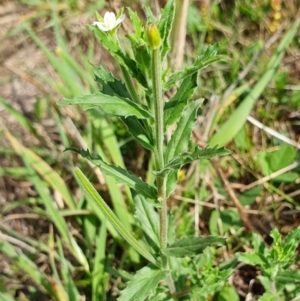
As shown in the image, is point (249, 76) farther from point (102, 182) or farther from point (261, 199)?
point (102, 182)

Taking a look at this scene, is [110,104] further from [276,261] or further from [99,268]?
[99,268]

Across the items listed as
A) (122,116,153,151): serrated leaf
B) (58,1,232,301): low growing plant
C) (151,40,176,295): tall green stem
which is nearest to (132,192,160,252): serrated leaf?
(58,1,232,301): low growing plant

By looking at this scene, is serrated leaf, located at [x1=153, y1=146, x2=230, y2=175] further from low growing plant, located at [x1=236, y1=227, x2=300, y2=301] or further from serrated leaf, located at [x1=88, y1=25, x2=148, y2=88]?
Result: low growing plant, located at [x1=236, y1=227, x2=300, y2=301]

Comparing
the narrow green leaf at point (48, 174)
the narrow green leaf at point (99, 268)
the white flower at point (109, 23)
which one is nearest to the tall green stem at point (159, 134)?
the white flower at point (109, 23)

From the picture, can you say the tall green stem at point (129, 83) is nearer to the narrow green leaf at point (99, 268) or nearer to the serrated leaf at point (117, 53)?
the serrated leaf at point (117, 53)

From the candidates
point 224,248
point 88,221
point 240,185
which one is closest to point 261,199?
point 240,185
